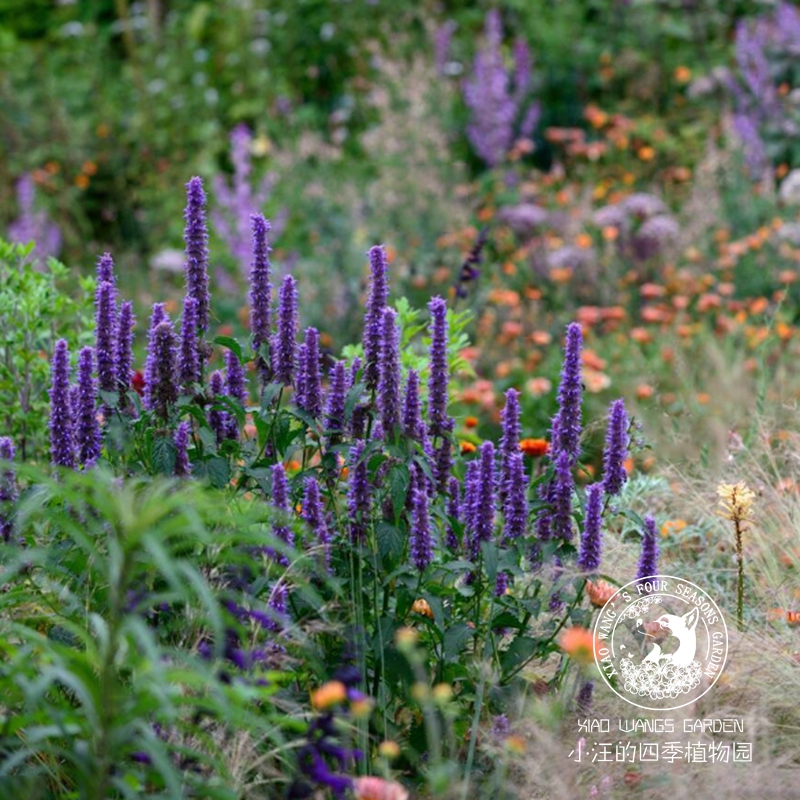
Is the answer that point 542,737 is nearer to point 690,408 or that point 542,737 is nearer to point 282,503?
point 282,503

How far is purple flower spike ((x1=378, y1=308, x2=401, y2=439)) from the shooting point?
2.73 meters

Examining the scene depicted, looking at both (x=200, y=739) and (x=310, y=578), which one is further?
(x=310, y=578)

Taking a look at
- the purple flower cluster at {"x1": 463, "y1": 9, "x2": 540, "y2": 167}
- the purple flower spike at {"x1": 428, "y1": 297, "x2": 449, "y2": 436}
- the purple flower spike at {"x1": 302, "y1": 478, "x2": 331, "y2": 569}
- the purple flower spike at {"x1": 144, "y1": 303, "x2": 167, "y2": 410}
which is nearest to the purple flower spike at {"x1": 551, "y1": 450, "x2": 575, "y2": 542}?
the purple flower spike at {"x1": 428, "y1": 297, "x2": 449, "y2": 436}

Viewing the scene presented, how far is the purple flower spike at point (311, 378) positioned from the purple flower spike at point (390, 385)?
0.16 m

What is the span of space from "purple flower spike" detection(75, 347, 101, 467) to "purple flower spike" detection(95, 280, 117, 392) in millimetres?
33

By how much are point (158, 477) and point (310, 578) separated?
0.43 meters

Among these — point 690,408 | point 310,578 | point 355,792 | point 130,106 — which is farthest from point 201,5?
point 355,792

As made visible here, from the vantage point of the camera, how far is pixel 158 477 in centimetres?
267

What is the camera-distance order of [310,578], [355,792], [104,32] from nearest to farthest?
[355,792], [310,578], [104,32]

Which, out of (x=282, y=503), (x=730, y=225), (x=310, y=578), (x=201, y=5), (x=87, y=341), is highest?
(x=201, y=5)

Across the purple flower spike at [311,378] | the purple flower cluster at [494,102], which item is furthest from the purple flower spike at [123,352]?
the purple flower cluster at [494,102]

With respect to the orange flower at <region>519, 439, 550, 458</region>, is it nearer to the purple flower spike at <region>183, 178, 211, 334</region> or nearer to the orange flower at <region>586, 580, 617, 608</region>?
the orange flower at <region>586, 580, 617, 608</region>

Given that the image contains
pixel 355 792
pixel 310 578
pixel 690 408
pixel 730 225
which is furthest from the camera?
pixel 730 225

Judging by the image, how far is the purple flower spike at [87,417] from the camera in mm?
2781
